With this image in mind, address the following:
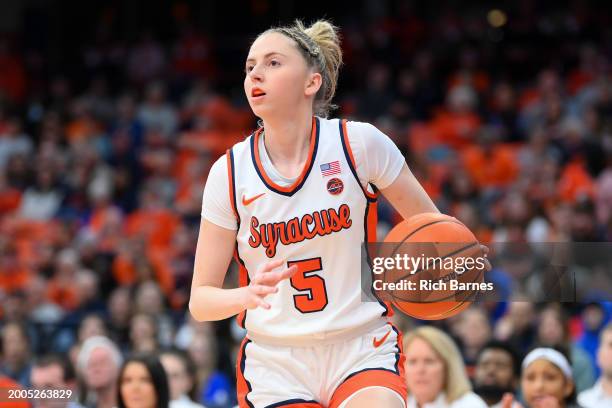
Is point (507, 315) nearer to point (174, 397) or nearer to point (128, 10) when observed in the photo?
point (174, 397)

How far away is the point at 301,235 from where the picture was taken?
3.84m

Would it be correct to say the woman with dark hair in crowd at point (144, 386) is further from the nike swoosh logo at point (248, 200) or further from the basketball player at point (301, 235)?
Answer: the nike swoosh logo at point (248, 200)

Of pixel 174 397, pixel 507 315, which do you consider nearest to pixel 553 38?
pixel 507 315

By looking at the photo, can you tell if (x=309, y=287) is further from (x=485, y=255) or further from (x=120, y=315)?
(x=120, y=315)

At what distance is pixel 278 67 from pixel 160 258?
745 cm

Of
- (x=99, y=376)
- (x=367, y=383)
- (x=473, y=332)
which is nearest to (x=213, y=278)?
(x=367, y=383)

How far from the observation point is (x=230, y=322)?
8781mm

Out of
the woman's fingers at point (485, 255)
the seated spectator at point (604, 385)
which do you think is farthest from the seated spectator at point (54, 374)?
the woman's fingers at point (485, 255)

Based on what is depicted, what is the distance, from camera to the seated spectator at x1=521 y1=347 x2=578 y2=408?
17.9ft

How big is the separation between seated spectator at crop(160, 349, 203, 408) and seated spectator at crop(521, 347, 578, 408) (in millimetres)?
2209

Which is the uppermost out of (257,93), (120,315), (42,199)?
(42,199)

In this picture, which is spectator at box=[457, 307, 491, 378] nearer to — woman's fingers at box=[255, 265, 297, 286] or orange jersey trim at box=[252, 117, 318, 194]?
orange jersey trim at box=[252, 117, 318, 194]

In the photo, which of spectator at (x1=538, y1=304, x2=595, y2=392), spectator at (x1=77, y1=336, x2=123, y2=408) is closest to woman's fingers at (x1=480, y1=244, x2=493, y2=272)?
spectator at (x1=538, y1=304, x2=595, y2=392)

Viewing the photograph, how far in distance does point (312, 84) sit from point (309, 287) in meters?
0.81
